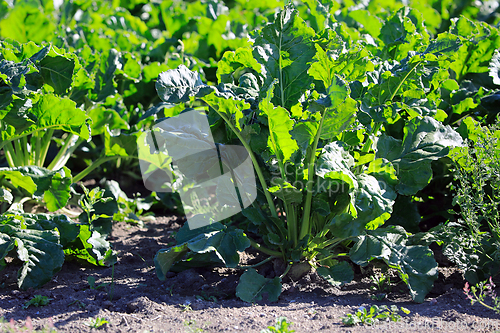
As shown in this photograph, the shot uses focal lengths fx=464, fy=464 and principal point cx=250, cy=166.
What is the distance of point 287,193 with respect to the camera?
237 cm

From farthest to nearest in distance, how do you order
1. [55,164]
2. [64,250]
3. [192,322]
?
[55,164] < [64,250] < [192,322]

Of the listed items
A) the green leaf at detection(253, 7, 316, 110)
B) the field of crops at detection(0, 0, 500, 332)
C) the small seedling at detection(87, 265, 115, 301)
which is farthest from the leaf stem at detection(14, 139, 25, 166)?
the green leaf at detection(253, 7, 316, 110)

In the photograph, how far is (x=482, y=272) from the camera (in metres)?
2.46

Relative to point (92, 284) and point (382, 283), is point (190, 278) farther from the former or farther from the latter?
point (382, 283)

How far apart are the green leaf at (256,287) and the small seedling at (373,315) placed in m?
0.41

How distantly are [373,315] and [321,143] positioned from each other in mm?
957

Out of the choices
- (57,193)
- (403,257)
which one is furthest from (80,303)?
(403,257)

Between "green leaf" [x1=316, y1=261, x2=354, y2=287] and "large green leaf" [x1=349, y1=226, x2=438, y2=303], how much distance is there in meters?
0.12

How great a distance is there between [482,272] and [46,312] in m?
2.21

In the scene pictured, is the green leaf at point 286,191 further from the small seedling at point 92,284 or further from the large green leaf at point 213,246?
the small seedling at point 92,284

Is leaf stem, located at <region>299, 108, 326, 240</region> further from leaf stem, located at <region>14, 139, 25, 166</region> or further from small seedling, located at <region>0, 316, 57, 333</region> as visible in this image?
leaf stem, located at <region>14, 139, 25, 166</region>

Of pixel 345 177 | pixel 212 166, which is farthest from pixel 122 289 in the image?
pixel 345 177

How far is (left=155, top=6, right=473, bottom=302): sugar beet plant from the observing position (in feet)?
7.52

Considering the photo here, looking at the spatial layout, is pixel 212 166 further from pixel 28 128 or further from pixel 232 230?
pixel 28 128
